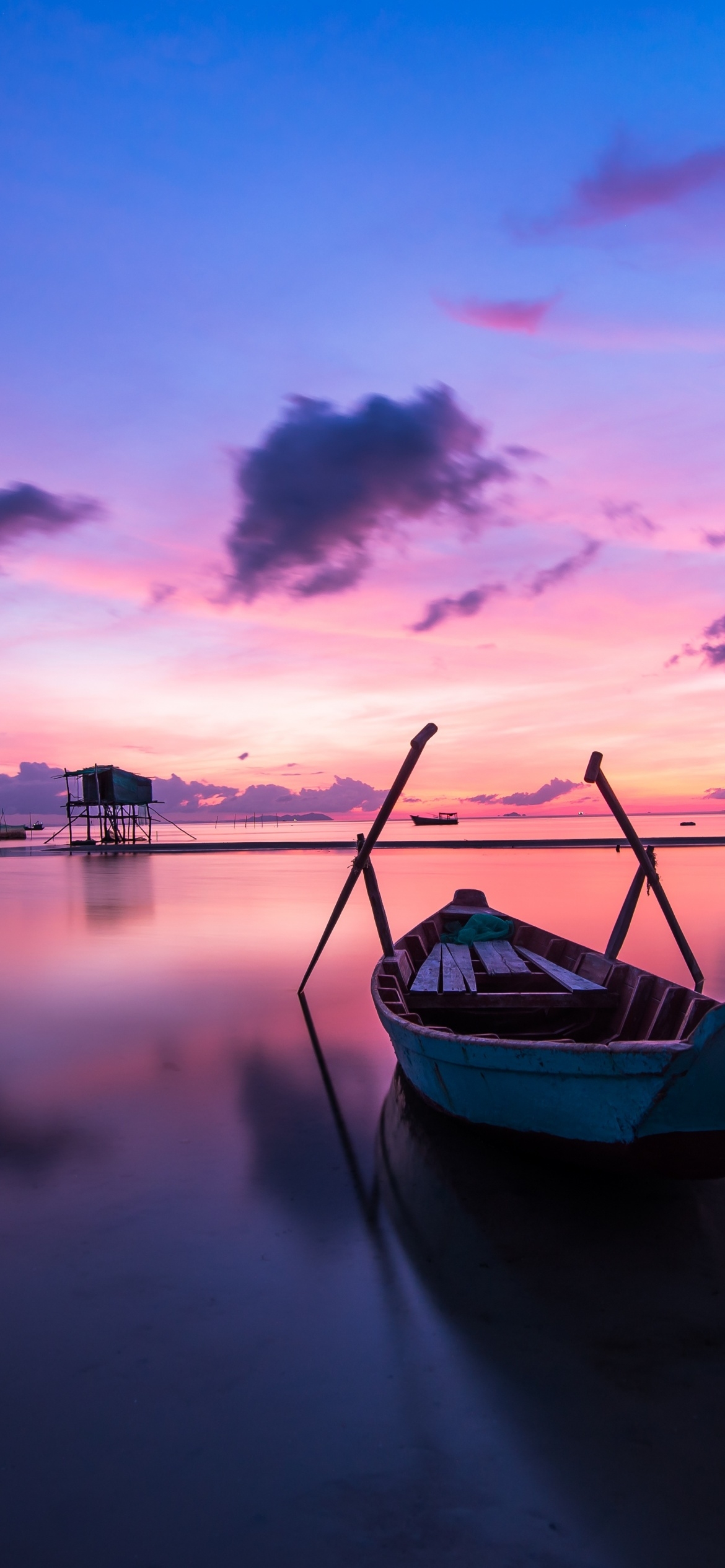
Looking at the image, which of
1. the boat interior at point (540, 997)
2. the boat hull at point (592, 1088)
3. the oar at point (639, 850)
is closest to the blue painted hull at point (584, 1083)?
the boat hull at point (592, 1088)

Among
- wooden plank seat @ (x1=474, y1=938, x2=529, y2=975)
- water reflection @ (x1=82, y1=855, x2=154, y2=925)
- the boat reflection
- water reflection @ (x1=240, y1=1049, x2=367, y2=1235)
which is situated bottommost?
water reflection @ (x1=82, y1=855, x2=154, y2=925)

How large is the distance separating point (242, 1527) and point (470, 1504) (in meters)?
0.99

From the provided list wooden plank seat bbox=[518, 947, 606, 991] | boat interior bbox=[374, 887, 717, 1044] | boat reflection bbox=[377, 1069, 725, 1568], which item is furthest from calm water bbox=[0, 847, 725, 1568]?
wooden plank seat bbox=[518, 947, 606, 991]

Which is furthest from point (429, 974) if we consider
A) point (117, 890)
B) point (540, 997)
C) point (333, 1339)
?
point (117, 890)

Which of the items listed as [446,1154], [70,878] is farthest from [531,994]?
[70,878]

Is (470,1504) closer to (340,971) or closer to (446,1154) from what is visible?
(446,1154)

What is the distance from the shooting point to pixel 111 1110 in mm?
8406

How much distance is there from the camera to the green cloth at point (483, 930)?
11.9m

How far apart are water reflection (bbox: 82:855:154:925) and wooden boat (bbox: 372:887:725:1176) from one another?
731 inches

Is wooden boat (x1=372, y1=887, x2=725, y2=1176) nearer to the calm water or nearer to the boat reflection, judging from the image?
the boat reflection

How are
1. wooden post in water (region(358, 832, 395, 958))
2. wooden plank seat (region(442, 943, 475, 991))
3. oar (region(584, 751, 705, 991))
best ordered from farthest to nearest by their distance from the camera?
oar (region(584, 751, 705, 991))
wooden post in water (region(358, 832, 395, 958))
wooden plank seat (region(442, 943, 475, 991))

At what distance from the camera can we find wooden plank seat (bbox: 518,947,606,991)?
26.6ft

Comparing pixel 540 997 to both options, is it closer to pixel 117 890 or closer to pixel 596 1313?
pixel 596 1313

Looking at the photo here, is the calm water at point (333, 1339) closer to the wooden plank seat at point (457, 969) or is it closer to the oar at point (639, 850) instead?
the wooden plank seat at point (457, 969)
